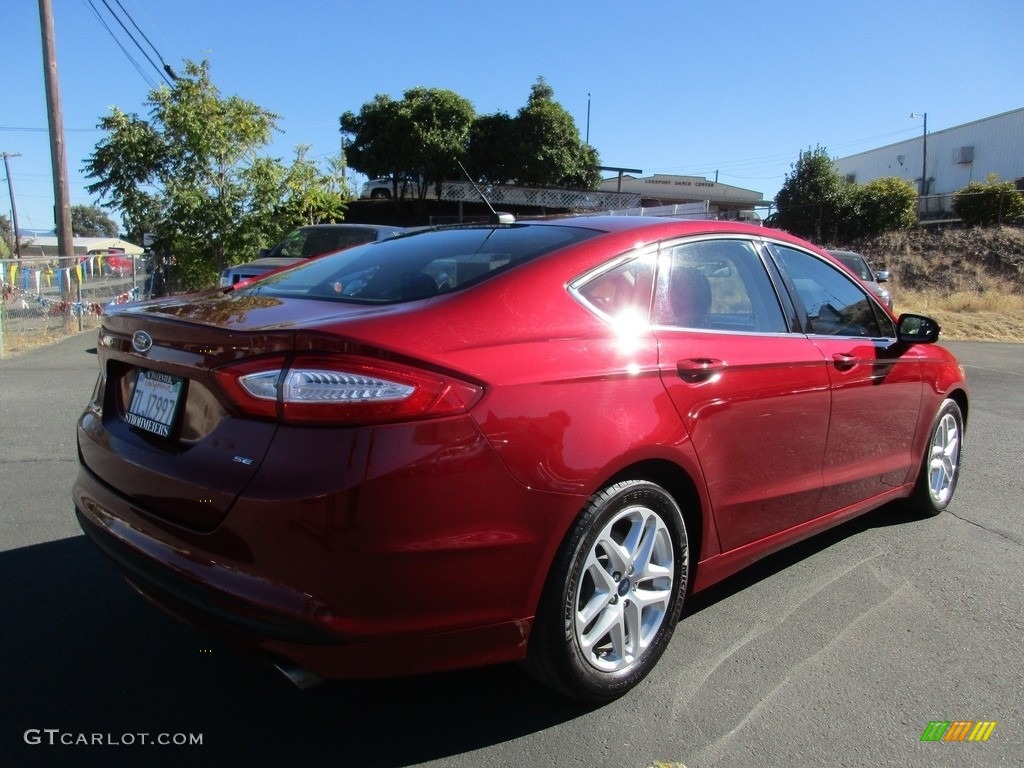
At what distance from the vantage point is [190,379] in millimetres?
2328

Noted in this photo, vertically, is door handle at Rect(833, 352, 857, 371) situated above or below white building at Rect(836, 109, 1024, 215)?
below

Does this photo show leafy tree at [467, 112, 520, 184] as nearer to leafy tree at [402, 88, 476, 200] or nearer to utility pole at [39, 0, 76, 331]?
leafy tree at [402, 88, 476, 200]

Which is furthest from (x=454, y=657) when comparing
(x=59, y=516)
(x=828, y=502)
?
A: (x=59, y=516)

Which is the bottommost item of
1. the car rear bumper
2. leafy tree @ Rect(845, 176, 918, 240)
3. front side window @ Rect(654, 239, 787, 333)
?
the car rear bumper

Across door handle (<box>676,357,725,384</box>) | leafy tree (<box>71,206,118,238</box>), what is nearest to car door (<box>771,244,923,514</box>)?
door handle (<box>676,357,725,384</box>)

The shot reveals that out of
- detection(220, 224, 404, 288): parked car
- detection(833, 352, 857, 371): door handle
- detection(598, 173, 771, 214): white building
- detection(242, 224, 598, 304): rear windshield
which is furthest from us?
detection(598, 173, 771, 214): white building

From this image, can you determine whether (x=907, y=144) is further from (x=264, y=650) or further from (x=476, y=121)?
(x=264, y=650)

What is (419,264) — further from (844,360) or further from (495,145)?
(495,145)

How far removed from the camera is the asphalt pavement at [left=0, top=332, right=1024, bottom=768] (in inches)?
95.5

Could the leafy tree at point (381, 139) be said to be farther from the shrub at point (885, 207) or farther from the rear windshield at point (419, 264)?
the rear windshield at point (419, 264)

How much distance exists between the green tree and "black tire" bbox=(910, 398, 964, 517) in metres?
31.4

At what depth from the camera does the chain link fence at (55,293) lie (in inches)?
440

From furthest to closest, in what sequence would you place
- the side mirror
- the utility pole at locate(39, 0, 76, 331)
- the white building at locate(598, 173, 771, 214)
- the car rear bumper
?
the white building at locate(598, 173, 771, 214) < the utility pole at locate(39, 0, 76, 331) < the side mirror < the car rear bumper

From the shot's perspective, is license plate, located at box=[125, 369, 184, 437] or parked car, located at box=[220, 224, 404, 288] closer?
license plate, located at box=[125, 369, 184, 437]
